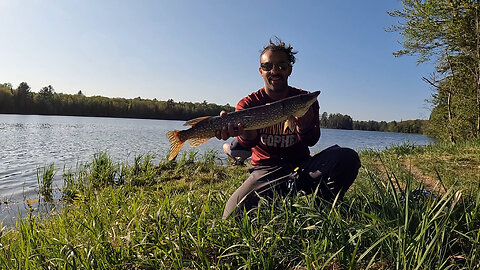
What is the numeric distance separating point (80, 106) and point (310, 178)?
7979 centimetres

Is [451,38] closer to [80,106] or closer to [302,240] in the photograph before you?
[302,240]

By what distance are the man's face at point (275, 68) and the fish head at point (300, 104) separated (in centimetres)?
46

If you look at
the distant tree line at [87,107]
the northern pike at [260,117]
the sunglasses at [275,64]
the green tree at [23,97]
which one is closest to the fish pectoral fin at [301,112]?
the northern pike at [260,117]

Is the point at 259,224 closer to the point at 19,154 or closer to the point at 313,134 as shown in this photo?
the point at 313,134

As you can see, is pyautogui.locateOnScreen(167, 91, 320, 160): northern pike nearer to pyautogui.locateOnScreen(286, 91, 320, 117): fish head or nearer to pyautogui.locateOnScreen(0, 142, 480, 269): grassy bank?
pyautogui.locateOnScreen(286, 91, 320, 117): fish head

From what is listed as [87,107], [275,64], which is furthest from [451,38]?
[87,107]

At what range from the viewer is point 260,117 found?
11.1 feet

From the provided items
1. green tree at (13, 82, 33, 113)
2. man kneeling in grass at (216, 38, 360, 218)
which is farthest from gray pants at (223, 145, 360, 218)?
green tree at (13, 82, 33, 113)

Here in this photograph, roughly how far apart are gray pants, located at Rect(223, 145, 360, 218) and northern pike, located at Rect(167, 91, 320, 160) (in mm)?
565

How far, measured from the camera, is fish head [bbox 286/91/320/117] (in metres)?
3.30

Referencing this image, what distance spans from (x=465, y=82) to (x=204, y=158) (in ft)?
56.4

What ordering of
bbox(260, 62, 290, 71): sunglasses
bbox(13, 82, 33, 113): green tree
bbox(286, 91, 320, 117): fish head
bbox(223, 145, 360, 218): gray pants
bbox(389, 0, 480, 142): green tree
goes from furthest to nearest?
bbox(13, 82, 33, 113): green tree < bbox(389, 0, 480, 142): green tree < bbox(260, 62, 290, 71): sunglasses < bbox(286, 91, 320, 117): fish head < bbox(223, 145, 360, 218): gray pants

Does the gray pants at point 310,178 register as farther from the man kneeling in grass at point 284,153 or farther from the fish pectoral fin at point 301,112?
the fish pectoral fin at point 301,112

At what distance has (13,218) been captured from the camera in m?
5.09
